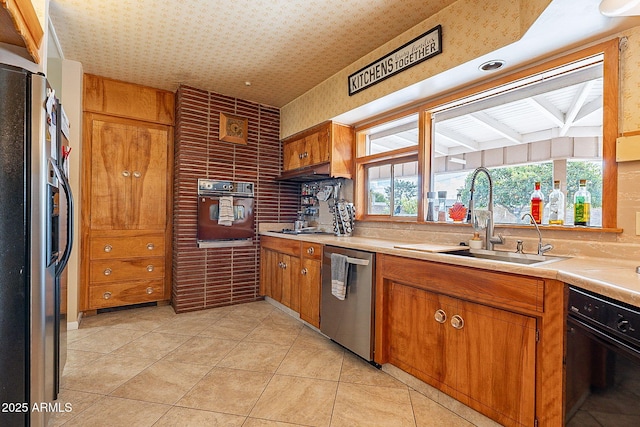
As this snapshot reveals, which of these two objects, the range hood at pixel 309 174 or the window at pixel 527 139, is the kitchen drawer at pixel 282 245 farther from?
the window at pixel 527 139

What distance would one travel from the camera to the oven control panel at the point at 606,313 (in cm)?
88

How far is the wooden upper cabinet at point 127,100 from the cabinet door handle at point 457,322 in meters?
3.37

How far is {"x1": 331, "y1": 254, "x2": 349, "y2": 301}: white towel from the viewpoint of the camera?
2258mm

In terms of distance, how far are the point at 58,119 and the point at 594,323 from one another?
2498 mm

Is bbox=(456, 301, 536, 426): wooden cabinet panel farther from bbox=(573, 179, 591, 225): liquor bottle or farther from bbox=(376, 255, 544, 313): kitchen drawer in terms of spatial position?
bbox=(573, 179, 591, 225): liquor bottle

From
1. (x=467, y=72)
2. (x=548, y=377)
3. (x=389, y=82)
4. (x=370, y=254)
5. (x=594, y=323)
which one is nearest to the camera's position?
(x=594, y=323)

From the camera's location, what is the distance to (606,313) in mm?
981

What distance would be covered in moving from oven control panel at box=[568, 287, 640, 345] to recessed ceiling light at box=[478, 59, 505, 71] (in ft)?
4.47

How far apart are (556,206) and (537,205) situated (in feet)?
0.30

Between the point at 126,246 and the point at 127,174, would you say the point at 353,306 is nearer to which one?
the point at 126,246

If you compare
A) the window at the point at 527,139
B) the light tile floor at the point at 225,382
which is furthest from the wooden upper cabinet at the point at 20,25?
the window at the point at 527,139

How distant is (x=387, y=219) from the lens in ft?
9.45

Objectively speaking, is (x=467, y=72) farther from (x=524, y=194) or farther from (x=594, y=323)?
(x=594, y=323)

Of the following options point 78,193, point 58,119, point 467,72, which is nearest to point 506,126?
point 467,72
